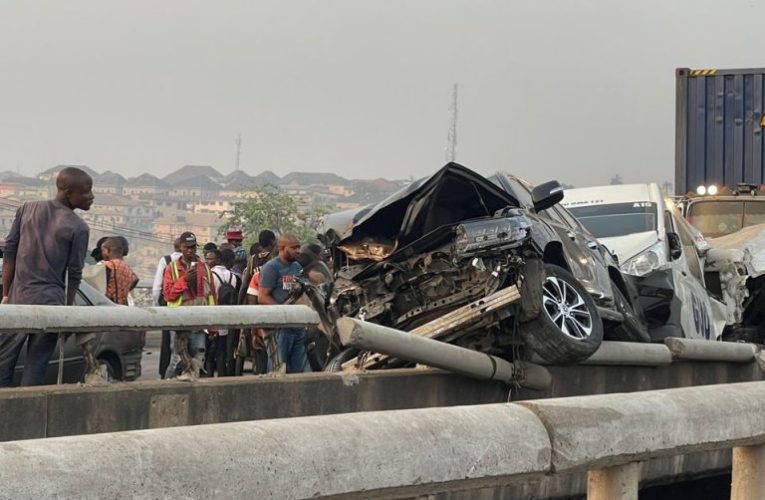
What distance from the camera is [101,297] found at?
33.9 ft

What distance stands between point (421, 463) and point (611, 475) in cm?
92

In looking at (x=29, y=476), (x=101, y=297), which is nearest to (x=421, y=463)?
(x=29, y=476)

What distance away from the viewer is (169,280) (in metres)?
12.2

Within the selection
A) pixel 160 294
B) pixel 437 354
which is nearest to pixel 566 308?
pixel 437 354

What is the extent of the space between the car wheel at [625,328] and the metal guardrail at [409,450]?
230 inches

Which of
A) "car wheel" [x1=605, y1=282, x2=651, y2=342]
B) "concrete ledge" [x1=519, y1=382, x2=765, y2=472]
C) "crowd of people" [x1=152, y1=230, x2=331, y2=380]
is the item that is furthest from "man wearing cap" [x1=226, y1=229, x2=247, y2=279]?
"concrete ledge" [x1=519, y1=382, x2=765, y2=472]

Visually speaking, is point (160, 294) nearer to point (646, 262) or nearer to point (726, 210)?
point (646, 262)

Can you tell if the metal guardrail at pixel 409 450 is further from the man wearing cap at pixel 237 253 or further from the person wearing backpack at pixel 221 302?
the man wearing cap at pixel 237 253

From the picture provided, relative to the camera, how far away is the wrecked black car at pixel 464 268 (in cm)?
855

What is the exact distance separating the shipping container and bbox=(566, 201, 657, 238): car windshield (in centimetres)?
674

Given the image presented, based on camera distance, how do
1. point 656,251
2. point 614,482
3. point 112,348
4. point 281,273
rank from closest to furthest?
point 614,482
point 112,348
point 281,273
point 656,251

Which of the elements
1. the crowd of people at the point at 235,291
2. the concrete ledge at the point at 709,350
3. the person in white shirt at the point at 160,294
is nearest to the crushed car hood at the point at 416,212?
the crowd of people at the point at 235,291

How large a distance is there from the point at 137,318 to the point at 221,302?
21.0ft

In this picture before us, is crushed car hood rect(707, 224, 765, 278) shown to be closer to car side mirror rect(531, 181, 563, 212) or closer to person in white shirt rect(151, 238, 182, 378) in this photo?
car side mirror rect(531, 181, 563, 212)
